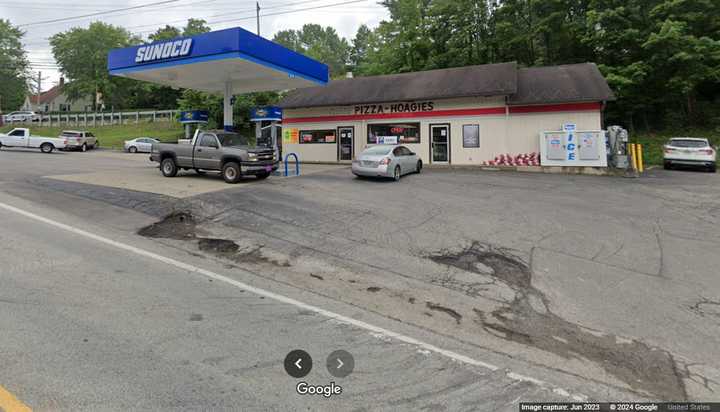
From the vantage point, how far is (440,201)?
11.3m

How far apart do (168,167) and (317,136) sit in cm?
1116

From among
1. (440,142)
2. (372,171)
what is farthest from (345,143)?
(372,171)

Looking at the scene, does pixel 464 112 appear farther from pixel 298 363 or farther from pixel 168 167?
pixel 298 363

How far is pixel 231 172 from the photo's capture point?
13.8 meters

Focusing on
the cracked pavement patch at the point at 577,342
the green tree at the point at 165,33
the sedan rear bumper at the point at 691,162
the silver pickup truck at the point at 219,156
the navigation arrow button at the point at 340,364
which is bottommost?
the cracked pavement patch at the point at 577,342

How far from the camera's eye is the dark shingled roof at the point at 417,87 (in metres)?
20.2

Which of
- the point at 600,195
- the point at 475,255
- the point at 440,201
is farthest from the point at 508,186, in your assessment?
the point at 475,255

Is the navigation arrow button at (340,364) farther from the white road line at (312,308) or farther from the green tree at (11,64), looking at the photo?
the green tree at (11,64)

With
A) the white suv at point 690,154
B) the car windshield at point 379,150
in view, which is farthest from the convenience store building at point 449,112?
the car windshield at point 379,150

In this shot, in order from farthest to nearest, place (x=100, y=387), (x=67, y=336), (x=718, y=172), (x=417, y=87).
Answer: (x=417, y=87), (x=718, y=172), (x=67, y=336), (x=100, y=387)

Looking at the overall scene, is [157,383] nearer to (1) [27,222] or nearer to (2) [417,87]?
(1) [27,222]

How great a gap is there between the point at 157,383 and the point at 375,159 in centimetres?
1218

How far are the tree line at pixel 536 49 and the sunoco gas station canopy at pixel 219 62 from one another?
20404 millimetres

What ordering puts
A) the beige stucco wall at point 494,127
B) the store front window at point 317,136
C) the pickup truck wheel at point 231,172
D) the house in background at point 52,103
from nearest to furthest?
the pickup truck wheel at point 231,172 → the beige stucco wall at point 494,127 → the store front window at point 317,136 → the house in background at point 52,103
